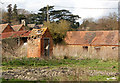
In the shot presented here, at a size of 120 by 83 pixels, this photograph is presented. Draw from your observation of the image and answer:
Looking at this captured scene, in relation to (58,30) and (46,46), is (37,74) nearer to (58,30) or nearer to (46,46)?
(46,46)

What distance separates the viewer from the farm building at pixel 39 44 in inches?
692

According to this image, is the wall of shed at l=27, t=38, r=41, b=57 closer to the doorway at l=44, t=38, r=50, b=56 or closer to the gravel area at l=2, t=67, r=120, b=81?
the doorway at l=44, t=38, r=50, b=56

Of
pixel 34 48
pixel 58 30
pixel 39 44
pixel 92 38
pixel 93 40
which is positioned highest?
pixel 58 30

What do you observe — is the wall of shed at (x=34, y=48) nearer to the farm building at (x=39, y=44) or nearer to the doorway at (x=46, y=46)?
the farm building at (x=39, y=44)

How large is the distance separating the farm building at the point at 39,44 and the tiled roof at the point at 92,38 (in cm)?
1421

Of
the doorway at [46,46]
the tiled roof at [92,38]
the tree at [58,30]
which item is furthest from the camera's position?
the tree at [58,30]

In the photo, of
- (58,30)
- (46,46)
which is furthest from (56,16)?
(46,46)

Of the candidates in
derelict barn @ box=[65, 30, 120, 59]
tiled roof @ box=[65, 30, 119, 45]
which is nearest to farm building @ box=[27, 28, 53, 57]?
derelict barn @ box=[65, 30, 120, 59]

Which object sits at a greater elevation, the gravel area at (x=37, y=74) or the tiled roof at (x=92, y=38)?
the gravel area at (x=37, y=74)

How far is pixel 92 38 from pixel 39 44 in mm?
17199

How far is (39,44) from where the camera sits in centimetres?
1770

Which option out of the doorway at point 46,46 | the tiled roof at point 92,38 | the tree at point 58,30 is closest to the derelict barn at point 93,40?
the tiled roof at point 92,38

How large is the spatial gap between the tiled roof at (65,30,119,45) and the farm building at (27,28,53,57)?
14206mm

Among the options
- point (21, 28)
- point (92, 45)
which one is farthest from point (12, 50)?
point (21, 28)
